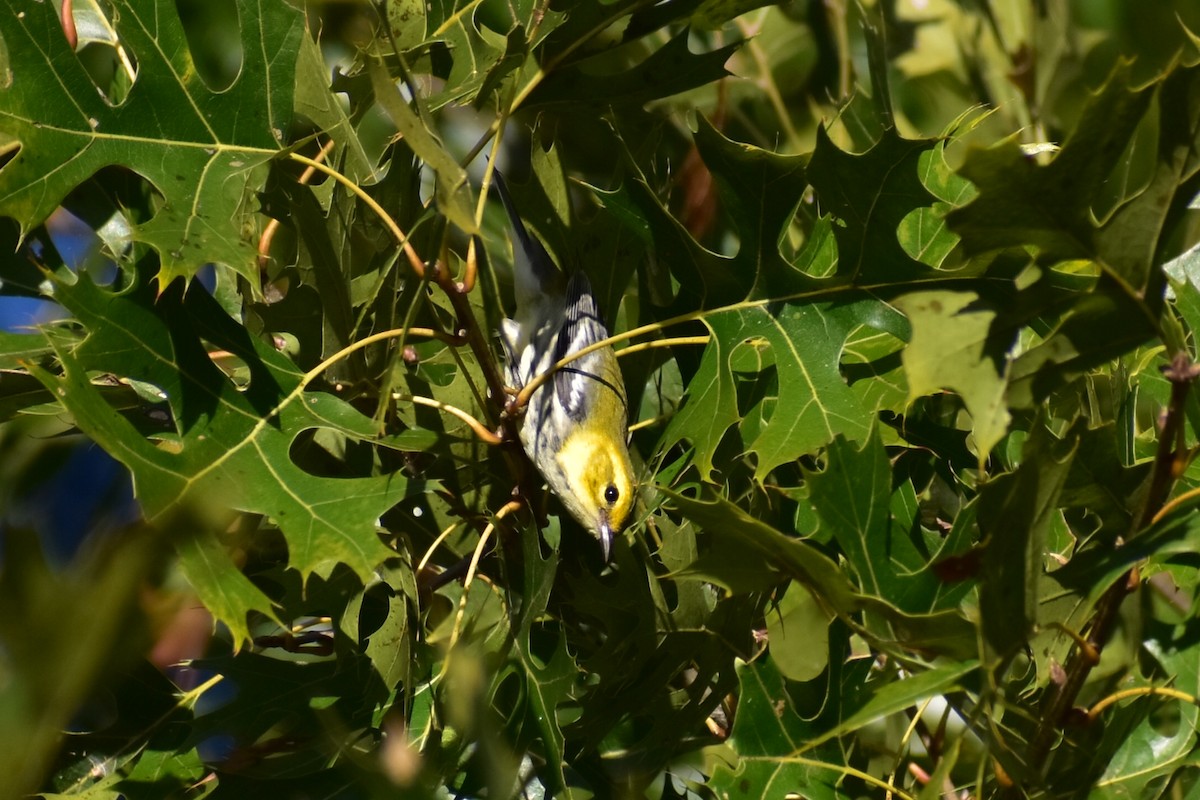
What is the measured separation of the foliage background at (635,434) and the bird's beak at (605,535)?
0.08m

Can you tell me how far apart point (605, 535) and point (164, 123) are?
1.05 metres

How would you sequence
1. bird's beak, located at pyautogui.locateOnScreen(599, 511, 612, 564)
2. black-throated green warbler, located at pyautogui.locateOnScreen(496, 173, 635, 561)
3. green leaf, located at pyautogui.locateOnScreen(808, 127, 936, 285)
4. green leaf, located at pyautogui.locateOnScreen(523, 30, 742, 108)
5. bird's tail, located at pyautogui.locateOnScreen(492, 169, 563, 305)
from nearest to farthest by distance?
green leaf, located at pyautogui.locateOnScreen(808, 127, 936, 285), green leaf, located at pyautogui.locateOnScreen(523, 30, 742, 108), bird's beak, located at pyautogui.locateOnScreen(599, 511, 612, 564), black-throated green warbler, located at pyautogui.locateOnScreen(496, 173, 635, 561), bird's tail, located at pyautogui.locateOnScreen(492, 169, 563, 305)

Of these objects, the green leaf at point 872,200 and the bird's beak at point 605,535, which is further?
the bird's beak at point 605,535

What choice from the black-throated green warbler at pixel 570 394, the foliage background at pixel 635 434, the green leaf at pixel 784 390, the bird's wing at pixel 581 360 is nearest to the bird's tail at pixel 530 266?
the black-throated green warbler at pixel 570 394

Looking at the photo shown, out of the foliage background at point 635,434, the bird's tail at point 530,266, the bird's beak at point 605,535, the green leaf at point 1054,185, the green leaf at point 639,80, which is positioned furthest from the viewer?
the bird's tail at point 530,266

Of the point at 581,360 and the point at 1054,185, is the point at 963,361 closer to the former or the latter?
the point at 1054,185

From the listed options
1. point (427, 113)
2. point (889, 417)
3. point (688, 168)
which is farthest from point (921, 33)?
point (427, 113)

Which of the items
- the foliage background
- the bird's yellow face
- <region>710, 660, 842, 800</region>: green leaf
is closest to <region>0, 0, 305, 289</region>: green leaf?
A: the foliage background

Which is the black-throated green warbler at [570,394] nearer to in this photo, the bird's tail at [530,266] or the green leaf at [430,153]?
the bird's tail at [530,266]

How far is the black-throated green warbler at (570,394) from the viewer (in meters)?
2.20

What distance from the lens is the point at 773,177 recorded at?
6.18ft

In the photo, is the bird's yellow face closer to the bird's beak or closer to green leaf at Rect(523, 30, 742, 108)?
the bird's beak

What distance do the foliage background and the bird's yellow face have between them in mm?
71

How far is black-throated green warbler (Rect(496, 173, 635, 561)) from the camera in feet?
7.23
